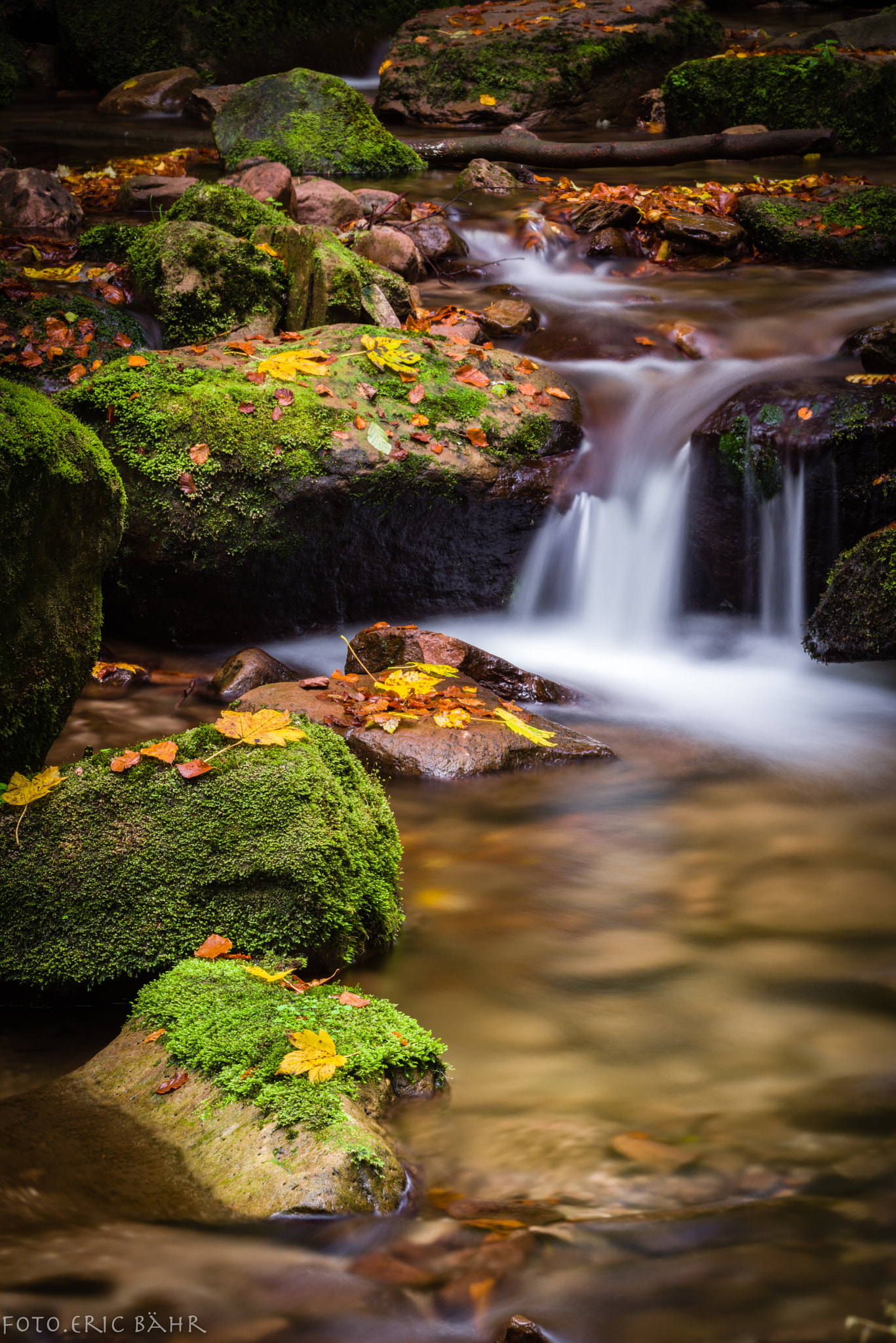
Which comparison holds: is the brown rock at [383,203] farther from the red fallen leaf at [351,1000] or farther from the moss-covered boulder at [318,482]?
the red fallen leaf at [351,1000]

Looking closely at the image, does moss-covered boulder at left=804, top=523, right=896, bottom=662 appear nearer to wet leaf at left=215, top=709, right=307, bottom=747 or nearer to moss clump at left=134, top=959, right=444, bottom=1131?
wet leaf at left=215, top=709, right=307, bottom=747

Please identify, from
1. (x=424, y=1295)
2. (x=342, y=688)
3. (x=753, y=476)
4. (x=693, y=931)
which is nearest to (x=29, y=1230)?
(x=424, y=1295)

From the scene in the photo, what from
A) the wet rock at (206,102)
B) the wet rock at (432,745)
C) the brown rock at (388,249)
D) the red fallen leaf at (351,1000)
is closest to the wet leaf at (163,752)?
the red fallen leaf at (351,1000)

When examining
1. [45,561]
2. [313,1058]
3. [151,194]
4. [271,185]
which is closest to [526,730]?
[45,561]

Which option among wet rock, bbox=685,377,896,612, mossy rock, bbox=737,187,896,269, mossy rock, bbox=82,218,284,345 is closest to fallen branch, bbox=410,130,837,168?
mossy rock, bbox=737,187,896,269

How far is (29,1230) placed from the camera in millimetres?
1988

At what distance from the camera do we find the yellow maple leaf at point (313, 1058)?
2443mm

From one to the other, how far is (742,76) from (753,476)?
30.8 feet

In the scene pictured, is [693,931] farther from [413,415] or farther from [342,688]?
[413,415]

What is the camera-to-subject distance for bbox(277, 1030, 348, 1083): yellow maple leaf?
244 centimetres

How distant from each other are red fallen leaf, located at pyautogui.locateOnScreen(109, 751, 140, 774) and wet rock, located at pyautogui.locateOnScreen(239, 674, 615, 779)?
4.83 feet

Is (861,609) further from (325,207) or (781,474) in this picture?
(325,207)

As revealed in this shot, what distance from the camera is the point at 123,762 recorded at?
3188mm

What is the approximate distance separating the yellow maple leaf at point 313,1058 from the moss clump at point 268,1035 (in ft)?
0.05
